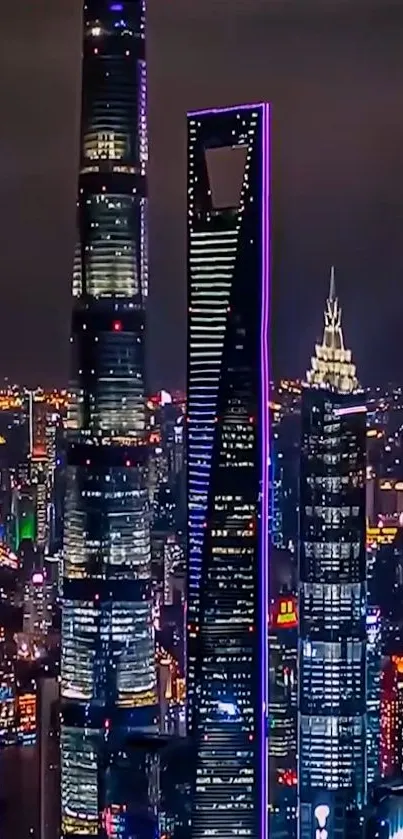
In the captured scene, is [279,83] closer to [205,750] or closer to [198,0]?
[198,0]

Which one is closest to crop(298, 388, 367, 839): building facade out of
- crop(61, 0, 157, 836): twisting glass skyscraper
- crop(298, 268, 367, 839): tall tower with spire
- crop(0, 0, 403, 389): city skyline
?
crop(298, 268, 367, 839): tall tower with spire

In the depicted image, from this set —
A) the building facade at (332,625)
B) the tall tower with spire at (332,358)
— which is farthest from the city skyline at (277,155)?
the building facade at (332,625)

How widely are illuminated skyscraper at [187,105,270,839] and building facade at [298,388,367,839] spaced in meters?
0.09

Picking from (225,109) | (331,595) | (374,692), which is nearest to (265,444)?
(331,595)

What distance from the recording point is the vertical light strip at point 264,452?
287cm

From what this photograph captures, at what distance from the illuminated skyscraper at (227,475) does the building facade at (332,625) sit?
0.31 feet

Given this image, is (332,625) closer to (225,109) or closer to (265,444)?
(265,444)

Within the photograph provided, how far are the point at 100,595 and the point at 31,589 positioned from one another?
0.16 m

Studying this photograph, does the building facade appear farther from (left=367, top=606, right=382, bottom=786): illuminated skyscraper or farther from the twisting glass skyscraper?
the twisting glass skyscraper

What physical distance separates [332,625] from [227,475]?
401 millimetres

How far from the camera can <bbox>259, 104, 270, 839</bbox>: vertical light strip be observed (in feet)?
9.41

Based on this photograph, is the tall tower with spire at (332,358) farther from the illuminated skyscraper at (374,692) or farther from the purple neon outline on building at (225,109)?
the illuminated skyscraper at (374,692)

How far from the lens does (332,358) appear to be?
113 inches

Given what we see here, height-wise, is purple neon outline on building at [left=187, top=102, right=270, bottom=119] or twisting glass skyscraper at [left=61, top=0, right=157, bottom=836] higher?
purple neon outline on building at [left=187, top=102, right=270, bottom=119]
